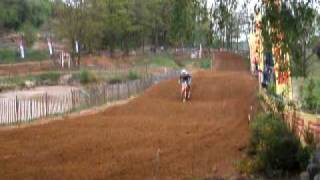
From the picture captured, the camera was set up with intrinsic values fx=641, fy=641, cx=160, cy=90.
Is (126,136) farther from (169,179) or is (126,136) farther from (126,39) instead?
(126,39)

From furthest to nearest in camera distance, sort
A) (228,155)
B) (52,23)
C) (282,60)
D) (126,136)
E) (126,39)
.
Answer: (52,23) → (126,39) → (126,136) → (228,155) → (282,60)

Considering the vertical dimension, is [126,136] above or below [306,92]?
below

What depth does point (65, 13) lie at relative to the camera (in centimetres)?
8050

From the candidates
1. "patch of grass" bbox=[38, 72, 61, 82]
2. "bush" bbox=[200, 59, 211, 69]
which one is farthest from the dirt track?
"bush" bbox=[200, 59, 211, 69]

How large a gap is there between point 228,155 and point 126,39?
236 feet

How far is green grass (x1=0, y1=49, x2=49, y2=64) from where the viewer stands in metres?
83.4

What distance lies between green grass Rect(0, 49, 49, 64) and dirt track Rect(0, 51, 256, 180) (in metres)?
52.1

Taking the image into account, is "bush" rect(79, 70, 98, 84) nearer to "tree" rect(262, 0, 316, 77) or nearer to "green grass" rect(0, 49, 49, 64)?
"green grass" rect(0, 49, 49, 64)

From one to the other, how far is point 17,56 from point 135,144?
67.9 meters

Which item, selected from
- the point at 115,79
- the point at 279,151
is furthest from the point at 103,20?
the point at 279,151

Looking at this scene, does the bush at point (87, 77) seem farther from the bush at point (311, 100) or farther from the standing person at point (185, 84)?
the bush at point (311, 100)

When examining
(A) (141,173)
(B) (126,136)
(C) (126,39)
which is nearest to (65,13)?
(C) (126,39)

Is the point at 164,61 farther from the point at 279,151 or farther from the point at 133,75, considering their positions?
the point at 279,151

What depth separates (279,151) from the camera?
1406 cm
